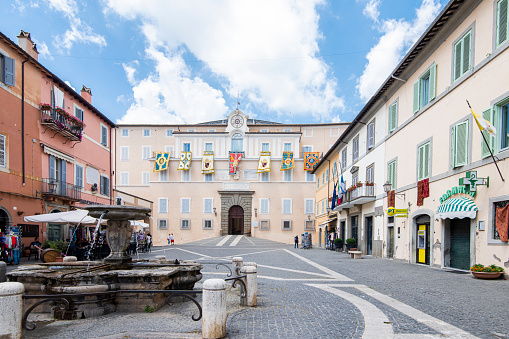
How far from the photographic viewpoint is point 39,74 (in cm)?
1994

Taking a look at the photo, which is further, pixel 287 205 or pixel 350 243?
pixel 287 205

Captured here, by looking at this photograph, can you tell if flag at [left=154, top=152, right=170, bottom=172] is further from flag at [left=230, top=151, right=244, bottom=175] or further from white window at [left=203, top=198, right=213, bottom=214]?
flag at [left=230, top=151, right=244, bottom=175]

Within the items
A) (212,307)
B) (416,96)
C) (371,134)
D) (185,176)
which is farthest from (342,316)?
(185,176)

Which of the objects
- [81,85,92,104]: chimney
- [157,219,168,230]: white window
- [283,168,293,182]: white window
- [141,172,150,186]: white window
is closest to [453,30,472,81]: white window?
[81,85,92,104]: chimney

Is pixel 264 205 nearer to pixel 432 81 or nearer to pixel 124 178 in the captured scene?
pixel 124 178

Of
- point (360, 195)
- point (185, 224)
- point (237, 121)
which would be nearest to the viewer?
point (360, 195)

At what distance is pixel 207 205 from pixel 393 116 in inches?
1191

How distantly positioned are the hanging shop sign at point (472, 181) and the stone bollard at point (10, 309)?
1258 cm

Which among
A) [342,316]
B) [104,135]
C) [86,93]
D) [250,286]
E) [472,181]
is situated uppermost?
[86,93]

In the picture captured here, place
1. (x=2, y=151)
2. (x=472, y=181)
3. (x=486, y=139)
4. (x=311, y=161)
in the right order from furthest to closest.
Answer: (x=311, y=161), (x=2, y=151), (x=472, y=181), (x=486, y=139)

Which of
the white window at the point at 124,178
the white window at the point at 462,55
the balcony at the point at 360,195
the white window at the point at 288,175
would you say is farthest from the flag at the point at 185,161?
the white window at the point at 462,55

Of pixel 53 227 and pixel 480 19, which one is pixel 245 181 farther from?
pixel 480 19

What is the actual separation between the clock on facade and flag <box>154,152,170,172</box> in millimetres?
9864

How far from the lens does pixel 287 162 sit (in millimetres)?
45781
